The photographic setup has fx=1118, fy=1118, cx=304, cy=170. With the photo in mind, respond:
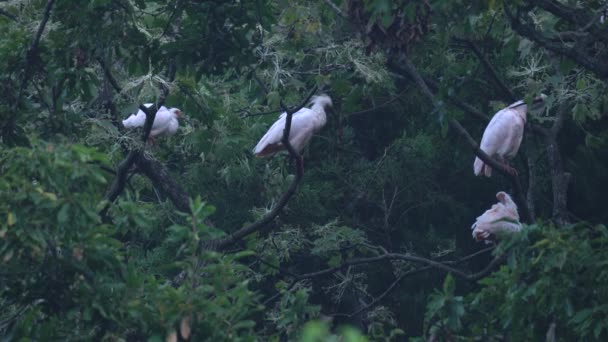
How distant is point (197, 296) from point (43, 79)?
3044 mm

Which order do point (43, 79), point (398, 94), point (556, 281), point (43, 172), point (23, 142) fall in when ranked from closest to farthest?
point (43, 172) < point (556, 281) < point (23, 142) < point (43, 79) < point (398, 94)

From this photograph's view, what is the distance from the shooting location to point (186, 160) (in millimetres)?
9898

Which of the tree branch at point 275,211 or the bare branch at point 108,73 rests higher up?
the bare branch at point 108,73

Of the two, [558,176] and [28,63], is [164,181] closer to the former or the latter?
[28,63]

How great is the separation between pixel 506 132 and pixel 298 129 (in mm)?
1471

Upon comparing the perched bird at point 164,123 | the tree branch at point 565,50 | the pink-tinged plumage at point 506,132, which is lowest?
the perched bird at point 164,123

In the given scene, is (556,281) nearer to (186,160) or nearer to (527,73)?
(527,73)

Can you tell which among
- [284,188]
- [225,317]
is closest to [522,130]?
[284,188]

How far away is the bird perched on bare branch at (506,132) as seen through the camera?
7.86 meters

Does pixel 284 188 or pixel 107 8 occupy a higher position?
pixel 107 8

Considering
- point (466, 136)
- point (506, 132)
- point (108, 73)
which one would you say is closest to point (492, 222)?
point (506, 132)

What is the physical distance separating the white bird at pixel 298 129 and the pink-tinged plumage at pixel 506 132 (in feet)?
3.97

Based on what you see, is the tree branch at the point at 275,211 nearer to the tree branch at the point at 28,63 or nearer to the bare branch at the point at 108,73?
the bare branch at the point at 108,73

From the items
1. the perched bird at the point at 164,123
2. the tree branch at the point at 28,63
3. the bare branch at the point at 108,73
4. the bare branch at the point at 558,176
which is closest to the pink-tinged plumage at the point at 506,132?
the bare branch at the point at 558,176
